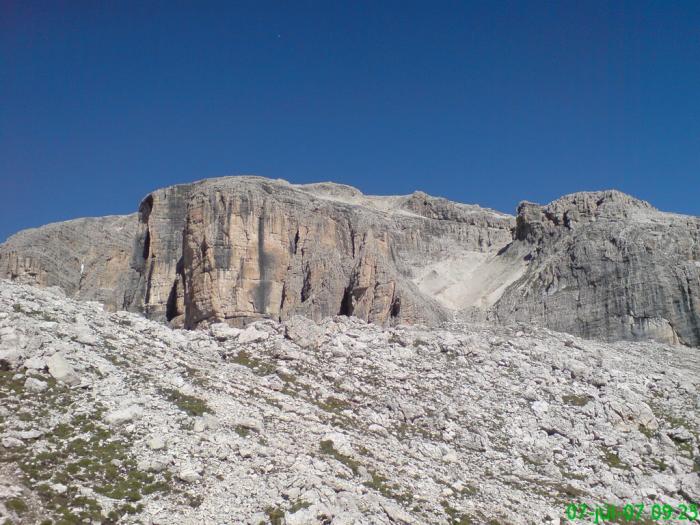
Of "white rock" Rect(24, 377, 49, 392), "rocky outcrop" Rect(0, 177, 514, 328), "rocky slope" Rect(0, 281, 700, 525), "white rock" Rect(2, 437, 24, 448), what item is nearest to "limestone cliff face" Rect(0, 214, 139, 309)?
"rocky outcrop" Rect(0, 177, 514, 328)

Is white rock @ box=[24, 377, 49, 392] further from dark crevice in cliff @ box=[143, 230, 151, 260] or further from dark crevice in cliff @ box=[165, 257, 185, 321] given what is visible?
dark crevice in cliff @ box=[143, 230, 151, 260]

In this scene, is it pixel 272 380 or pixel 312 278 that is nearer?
pixel 272 380

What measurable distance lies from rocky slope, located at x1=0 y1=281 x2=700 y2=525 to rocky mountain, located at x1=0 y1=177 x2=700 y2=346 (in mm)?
17384

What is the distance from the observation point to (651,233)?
6994 cm

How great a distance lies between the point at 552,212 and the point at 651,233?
54.9 feet

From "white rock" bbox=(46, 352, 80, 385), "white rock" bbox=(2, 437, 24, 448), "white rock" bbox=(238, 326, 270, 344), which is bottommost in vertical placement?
"white rock" bbox=(2, 437, 24, 448)

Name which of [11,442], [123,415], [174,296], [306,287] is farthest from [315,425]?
[174,296]

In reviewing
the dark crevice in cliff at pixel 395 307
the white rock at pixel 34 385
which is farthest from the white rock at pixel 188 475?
the dark crevice in cliff at pixel 395 307

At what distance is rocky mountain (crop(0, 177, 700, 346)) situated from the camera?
60812mm

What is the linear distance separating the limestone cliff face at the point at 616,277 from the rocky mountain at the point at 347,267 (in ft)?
0.46

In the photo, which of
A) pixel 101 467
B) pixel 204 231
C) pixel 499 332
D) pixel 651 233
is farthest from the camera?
pixel 651 233

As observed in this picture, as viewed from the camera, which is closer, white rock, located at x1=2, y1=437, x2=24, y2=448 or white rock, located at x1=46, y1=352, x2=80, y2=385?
white rock, located at x1=2, y1=437, x2=24, y2=448

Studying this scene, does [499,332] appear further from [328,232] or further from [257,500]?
[257,500]

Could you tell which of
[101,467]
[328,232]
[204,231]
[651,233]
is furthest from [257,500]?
[651,233]
